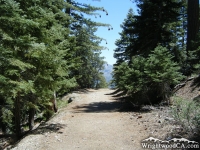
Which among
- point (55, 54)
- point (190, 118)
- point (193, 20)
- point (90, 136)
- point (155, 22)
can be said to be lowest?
point (90, 136)

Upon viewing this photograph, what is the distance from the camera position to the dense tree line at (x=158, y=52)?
8547 mm

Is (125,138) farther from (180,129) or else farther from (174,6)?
(174,6)

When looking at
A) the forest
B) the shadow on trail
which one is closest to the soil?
the forest

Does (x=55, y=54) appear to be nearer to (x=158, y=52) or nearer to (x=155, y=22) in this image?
(x=158, y=52)

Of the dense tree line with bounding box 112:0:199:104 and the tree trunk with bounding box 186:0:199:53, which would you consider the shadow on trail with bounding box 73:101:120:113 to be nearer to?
the dense tree line with bounding box 112:0:199:104

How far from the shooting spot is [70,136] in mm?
6207

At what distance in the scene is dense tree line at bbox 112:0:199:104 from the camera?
8.55 m

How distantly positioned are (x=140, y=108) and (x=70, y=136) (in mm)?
4362

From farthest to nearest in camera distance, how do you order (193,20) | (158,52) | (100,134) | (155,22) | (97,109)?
1. (155,22)
2. (193,20)
3. (97,109)
4. (158,52)
5. (100,134)

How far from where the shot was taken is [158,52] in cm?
841

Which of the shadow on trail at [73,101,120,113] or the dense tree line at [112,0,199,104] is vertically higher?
the dense tree line at [112,0,199,104]

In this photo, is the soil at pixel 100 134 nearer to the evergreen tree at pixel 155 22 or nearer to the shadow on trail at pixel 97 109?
the shadow on trail at pixel 97 109

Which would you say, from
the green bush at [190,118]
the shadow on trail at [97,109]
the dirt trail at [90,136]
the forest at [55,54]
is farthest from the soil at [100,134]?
the shadow on trail at [97,109]

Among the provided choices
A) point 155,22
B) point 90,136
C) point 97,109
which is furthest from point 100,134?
point 155,22
